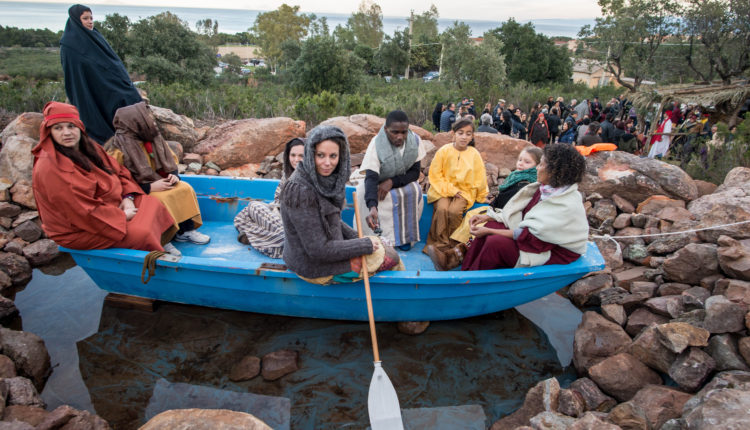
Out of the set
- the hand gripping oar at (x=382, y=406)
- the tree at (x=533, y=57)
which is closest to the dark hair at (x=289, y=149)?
the hand gripping oar at (x=382, y=406)

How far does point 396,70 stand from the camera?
40.6 meters

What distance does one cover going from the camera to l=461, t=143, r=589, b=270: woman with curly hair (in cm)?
286

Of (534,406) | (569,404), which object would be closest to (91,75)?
(534,406)

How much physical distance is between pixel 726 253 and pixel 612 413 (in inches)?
85.4

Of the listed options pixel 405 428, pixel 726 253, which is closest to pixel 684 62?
pixel 726 253

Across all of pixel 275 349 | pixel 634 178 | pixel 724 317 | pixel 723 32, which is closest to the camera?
pixel 724 317

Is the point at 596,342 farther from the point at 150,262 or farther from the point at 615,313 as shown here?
the point at 150,262

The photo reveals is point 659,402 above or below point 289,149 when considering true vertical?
below

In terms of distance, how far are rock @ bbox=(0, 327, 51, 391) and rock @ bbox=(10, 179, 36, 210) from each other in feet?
8.90

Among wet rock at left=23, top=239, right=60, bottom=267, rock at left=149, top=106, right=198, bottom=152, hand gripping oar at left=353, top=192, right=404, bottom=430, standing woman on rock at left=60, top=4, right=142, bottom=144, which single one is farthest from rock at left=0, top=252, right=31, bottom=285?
hand gripping oar at left=353, top=192, right=404, bottom=430

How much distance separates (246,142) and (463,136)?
4.23 meters

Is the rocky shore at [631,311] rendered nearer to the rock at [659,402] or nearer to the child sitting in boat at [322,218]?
the rock at [659,402]

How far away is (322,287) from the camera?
10.3 feet

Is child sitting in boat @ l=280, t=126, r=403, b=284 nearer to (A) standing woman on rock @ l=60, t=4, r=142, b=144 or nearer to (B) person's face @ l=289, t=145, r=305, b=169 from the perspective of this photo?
(B) person's face @ l=289, t=145, r=305, b=169
